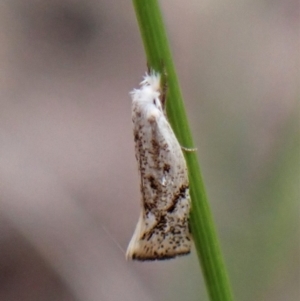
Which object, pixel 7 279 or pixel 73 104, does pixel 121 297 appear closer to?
pixel 7 279

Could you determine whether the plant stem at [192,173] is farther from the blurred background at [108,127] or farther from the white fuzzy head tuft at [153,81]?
the blurred background at [108,127]

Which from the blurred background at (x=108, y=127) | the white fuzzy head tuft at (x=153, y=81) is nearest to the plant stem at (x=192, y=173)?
the white fuzzy head tuft at (x=153, y=81)

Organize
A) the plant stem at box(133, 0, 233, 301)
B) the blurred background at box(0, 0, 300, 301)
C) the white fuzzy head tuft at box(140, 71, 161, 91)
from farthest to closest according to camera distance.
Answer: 1. the blurred background at box(0, 0, 300, 301)
2. the white fuzzy head tuft at box(140, 71, 161, 91)
3. the plant stem at box(133, 0, 233, 301)

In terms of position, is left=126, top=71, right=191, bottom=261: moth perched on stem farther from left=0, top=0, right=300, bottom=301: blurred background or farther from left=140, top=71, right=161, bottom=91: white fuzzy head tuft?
left=0, top=0, right=300, bottom=301: blurred background

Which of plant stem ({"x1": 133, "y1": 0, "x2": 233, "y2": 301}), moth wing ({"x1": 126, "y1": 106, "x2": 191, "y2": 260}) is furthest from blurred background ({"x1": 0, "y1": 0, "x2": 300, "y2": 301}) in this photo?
plant stem ({"x1": 133, "y1": 0, "x2": 233, "y2": 301})

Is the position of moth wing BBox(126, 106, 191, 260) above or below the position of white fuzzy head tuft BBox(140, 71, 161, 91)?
below

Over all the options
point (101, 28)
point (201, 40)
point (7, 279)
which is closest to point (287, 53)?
point (201, 40)

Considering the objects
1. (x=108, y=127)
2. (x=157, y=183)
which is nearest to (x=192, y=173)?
(x=157, y=183)
